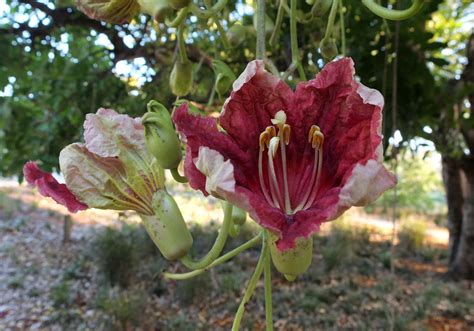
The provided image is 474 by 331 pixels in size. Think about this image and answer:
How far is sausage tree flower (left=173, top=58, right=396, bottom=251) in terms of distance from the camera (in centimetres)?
42

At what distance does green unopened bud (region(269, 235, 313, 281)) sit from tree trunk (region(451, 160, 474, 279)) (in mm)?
4254

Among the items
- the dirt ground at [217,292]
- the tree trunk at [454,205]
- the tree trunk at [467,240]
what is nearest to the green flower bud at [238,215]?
the dirt ground at [217,292]

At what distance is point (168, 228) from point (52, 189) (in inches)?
5.0

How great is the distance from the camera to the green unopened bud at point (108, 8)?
64 centimetres

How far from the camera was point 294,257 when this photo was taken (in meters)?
0.47

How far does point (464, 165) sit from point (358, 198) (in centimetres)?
432

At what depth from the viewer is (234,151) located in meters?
0.50

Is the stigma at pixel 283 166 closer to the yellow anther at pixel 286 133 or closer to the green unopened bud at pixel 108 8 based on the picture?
the yellow anther at pixel 286 133

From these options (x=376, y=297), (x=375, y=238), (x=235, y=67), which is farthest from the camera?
(x=375, y=238)

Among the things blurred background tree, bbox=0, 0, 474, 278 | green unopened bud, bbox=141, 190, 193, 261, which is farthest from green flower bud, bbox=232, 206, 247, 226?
blurred background tree, bbox=0, 0, 474, 278

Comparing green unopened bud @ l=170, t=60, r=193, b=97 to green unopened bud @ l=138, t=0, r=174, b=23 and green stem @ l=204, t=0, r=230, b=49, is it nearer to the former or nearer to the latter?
green stem @ l=204, t=0, r=230, b=49

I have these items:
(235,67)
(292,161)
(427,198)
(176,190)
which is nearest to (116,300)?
(235,67)

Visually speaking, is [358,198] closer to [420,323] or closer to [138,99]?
[138,99]

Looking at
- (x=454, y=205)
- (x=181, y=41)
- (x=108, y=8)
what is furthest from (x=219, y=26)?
(x=454, y=205)
